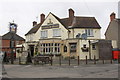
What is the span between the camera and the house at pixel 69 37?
3238 centimetres

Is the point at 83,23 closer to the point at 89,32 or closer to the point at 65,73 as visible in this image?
the point at 89,32

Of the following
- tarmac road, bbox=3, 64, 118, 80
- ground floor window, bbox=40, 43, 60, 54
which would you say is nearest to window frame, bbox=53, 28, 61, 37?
ground floor window, bbox=40, 43, 60, 54

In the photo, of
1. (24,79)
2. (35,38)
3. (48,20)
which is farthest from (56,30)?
(24,79)

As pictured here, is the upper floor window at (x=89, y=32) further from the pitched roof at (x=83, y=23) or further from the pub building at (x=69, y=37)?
the pitched roof at (x=83, y=23)

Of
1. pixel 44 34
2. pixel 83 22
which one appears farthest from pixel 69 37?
Result: pixel 44 34

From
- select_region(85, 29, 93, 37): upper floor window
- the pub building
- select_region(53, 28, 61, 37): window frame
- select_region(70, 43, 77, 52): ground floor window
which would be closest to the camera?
the pub building

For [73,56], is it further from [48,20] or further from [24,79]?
[24,79]

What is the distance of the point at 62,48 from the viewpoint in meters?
35.0

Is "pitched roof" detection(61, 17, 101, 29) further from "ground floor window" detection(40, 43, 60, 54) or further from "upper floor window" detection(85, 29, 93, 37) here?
"ground floor window" detection(40, 43, 60, 54)

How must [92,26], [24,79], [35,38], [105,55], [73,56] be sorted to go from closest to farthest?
[24,79]
[105,55]
[73,56]
[92,26]
[35,38]

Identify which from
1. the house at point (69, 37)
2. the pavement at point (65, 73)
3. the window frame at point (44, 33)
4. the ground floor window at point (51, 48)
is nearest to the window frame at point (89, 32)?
the house at point (69, 37)

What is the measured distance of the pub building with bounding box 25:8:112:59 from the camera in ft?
106

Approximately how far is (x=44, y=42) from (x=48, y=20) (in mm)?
5799

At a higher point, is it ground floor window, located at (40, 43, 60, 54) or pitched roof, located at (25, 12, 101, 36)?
pitched roof, located at (25, 12, 101, 36)
